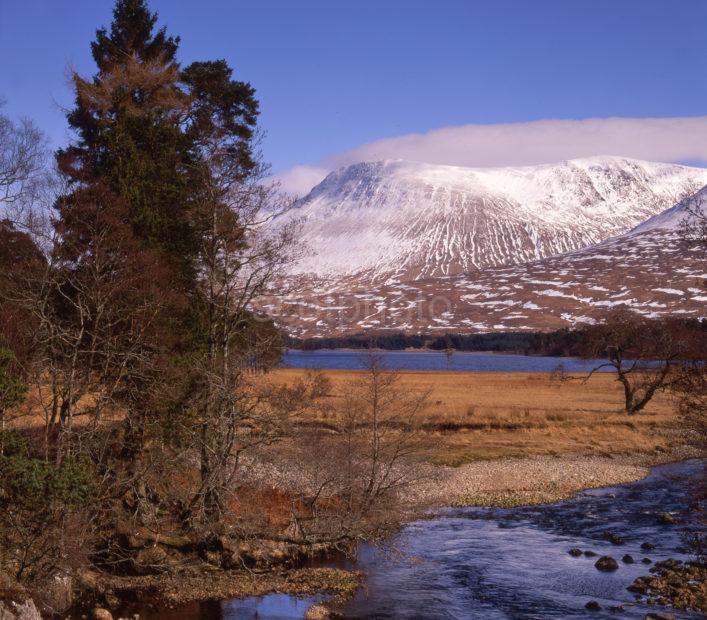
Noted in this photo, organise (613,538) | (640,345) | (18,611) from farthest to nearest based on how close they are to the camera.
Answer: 1. (640,345)
2. (613,538)
3. (18,611)

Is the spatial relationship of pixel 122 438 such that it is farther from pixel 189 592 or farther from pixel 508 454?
pixel 508 454

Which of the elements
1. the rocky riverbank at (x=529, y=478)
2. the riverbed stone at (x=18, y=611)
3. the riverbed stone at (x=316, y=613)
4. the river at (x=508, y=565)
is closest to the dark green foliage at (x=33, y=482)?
the riverbed stone at (x=18, y=611)

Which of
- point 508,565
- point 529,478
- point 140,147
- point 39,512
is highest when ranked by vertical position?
point 140,147

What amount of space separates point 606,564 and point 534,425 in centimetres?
3190

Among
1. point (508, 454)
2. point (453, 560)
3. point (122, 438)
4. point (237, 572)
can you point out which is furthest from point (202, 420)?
point (508, 454)

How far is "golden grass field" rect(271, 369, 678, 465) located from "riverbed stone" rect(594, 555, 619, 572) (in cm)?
1224

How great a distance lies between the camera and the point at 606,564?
24.9 metres

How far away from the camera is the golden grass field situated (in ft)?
159

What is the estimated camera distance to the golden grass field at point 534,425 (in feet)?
159

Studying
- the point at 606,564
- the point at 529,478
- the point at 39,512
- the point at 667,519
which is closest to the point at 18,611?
the point at 39,512

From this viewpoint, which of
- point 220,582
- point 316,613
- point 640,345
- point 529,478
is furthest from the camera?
point 640,345

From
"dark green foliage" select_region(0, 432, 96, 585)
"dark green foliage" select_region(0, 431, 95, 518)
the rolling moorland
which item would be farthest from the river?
"dark green foliage" select_region(0, 431, 95, 518)

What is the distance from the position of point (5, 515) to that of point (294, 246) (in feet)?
43.4

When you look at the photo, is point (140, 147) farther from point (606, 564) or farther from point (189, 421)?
point (606, 564)
